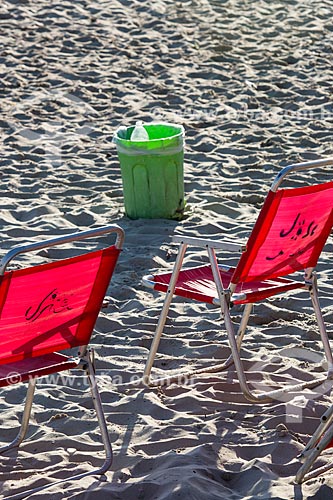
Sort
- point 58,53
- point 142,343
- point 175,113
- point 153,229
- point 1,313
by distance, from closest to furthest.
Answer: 1. point 1,313
2. point 142,343
3. point 153,229
4. point 175,113
5. point 58,53

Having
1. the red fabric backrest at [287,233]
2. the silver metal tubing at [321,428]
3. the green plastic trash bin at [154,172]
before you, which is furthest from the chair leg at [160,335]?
the green plastic trash bin at [154,172]

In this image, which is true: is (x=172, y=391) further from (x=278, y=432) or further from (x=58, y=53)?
(x=58, y=53)

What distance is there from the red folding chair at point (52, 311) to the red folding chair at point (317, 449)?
73 cm

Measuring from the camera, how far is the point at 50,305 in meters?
3.47

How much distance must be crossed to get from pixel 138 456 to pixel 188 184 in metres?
3.68

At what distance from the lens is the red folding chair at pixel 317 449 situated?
3184mm

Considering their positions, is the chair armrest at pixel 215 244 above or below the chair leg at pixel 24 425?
above

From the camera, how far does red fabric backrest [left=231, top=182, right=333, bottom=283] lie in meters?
3.94

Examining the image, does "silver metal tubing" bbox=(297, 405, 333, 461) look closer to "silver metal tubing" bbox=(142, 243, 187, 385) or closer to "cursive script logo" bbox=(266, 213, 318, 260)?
"cursive script logo" bbox=(266, 213, 318, 260)

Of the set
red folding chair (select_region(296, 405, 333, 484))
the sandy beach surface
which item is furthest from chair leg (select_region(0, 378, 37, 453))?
red folding chair (select_region(296, 405, 333, 484))

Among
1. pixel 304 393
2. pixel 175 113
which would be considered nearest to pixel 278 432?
pixel 304 393

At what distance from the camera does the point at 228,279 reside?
4.31m

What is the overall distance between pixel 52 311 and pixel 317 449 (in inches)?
40.7

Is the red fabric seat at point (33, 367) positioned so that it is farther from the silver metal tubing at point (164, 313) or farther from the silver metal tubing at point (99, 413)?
the silver metal tubing at point (164, 313)
